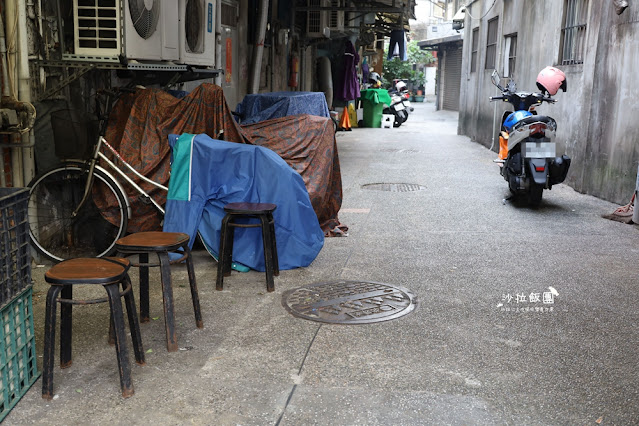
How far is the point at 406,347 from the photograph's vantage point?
417cm

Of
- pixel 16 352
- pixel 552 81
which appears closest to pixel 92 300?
pixel 16 352

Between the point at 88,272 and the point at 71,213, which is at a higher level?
the point at 88,272

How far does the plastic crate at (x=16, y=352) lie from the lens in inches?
126

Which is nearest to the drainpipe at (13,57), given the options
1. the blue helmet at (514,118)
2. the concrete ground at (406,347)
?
the concrete ground at (406,347)

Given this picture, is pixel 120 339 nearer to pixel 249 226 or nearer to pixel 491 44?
pixel 249 226

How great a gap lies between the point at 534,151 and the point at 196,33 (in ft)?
14.9

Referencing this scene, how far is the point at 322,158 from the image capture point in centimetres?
686

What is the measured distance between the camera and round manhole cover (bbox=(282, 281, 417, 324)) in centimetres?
469

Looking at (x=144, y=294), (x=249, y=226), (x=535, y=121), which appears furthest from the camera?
(x=535, y=121)

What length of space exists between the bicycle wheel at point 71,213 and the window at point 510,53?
11294mm

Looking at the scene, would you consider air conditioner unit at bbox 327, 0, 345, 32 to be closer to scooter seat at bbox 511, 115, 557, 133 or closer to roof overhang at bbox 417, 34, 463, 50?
scooter seat at bbox 511, 115, 557, 133

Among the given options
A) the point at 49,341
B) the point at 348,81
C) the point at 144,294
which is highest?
the point at 348,81

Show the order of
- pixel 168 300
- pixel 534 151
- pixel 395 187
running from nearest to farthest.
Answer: pixel 168 300 → pixel 534 151 → pixel 395 187

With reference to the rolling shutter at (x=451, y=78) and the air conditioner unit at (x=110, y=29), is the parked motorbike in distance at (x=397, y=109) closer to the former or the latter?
the rolling shutter at (x=451, y=78)
